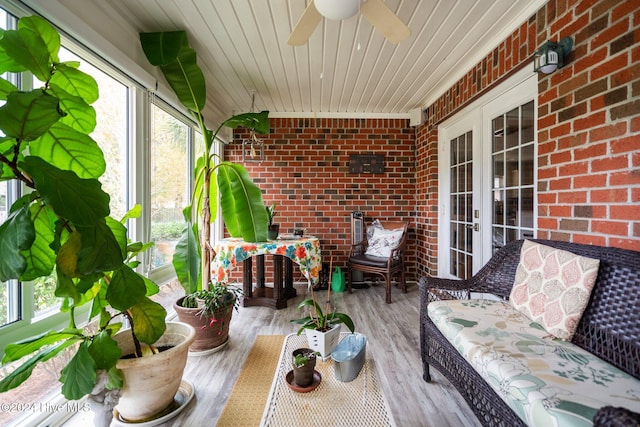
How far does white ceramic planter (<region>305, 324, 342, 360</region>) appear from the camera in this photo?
131cm

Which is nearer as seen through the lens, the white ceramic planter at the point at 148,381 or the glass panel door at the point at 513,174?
the white ceramic planter at the point at 148,381

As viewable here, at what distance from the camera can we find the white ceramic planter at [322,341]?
1308mm

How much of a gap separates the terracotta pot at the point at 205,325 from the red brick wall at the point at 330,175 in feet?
6.09

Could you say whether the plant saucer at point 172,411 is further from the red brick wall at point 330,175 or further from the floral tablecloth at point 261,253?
the red brick wall at point 330,175

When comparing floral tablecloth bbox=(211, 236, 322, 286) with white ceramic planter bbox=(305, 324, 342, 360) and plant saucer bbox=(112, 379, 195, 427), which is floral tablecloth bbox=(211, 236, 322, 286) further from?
white ceramic planter bbox=(305, 324, 342, 360)

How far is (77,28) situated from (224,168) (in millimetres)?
1161

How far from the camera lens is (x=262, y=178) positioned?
3.93m

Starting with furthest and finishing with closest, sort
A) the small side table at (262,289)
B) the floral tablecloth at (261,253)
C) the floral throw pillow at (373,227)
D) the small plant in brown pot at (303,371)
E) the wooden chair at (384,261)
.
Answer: the floral throw pillow at (373,227)
the wooden chair at (384,261)
the small side table at (262,289)
the floral tablecloth at (261,253)
the small plant in brown pot at (303,371)

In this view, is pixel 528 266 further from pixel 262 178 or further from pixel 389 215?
pixel 262 178

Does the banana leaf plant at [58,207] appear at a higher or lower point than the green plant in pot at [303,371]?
higher

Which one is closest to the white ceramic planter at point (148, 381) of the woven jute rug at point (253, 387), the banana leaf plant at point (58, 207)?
the banana leaf plant at point (58, 207)

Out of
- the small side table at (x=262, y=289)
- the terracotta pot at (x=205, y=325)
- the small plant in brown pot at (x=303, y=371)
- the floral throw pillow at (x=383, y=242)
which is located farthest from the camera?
the floral throw pillow at (x=383, y=242)

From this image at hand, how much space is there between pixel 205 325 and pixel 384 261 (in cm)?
202

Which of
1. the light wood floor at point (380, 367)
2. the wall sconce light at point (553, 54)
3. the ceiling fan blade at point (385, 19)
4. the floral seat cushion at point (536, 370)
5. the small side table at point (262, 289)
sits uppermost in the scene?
the ceiling fan blade at point (385, 19)
